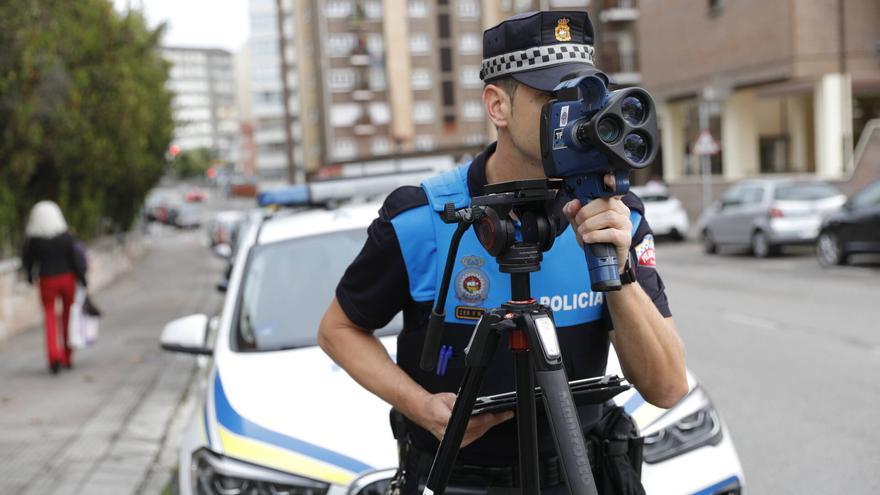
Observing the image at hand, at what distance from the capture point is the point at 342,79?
8612 centimetres

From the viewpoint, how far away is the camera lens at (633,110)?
1.81 metres

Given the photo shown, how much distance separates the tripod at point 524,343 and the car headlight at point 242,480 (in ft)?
4.29

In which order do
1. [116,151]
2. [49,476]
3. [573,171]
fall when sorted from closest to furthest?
[573,171], [49,476], [116,151]

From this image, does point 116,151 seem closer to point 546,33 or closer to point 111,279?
point 111,279

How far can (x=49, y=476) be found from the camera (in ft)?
20.9

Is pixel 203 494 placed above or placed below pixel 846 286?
above

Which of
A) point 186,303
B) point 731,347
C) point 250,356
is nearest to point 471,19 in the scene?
point 186,303

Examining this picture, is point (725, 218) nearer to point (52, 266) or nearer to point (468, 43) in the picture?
point (52, 266)

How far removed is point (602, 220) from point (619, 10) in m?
51.5

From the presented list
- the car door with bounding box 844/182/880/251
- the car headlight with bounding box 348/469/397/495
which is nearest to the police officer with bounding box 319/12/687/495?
the car headlight with bounding box 348/469/397/495

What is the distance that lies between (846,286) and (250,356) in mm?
12473

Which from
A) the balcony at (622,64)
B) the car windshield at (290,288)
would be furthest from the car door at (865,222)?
the balcony at (622,64)

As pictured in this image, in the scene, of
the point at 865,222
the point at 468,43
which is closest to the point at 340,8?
the point at 468,43

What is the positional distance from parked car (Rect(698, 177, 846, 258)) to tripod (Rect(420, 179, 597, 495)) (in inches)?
754
